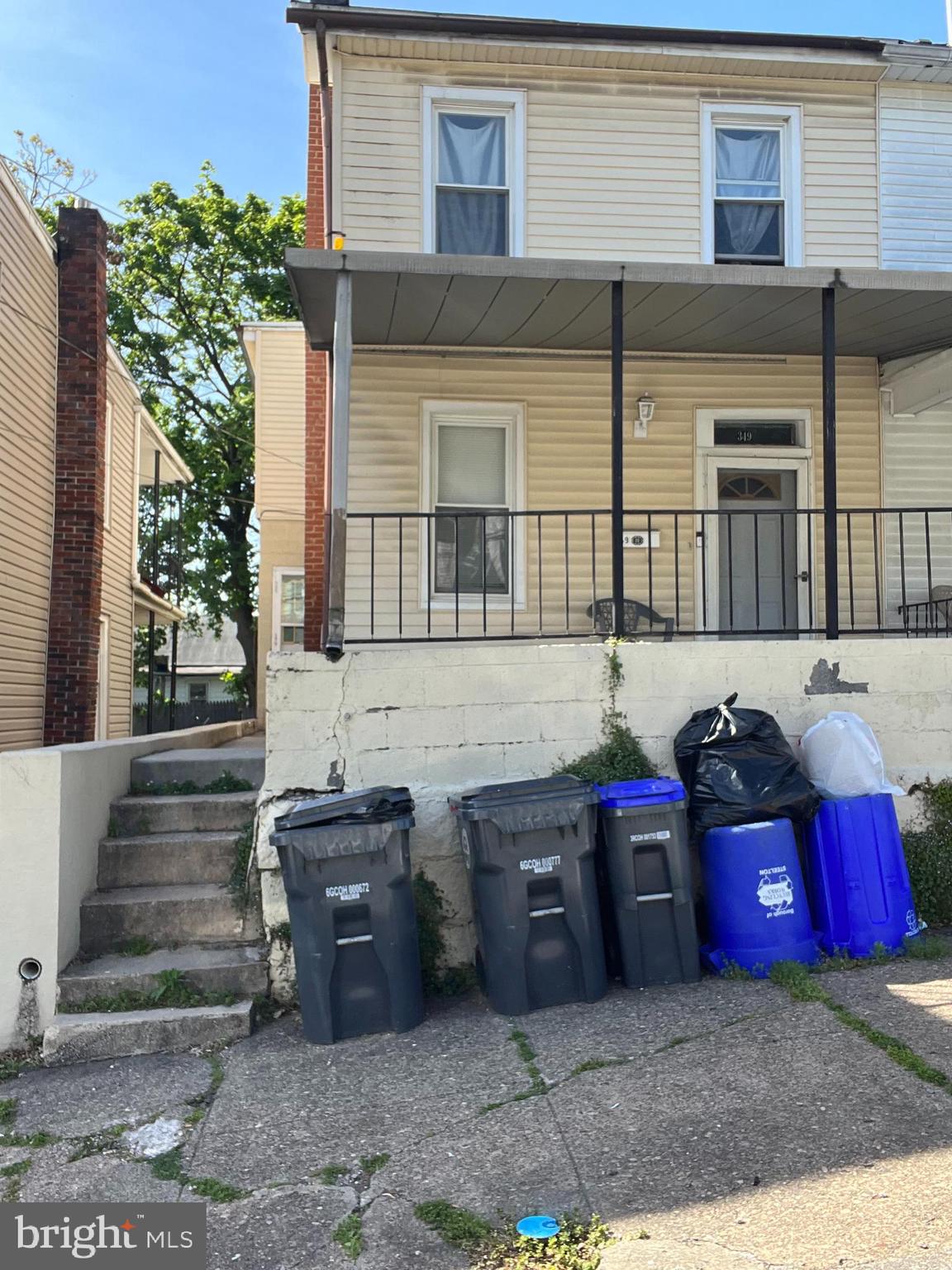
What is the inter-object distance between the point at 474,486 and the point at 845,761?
14.2ft

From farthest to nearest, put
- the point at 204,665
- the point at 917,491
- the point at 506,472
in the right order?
1. the point at 204,665
2. the point at 917,491
3. the point at 506,472

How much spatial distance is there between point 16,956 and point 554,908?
2.62 metres

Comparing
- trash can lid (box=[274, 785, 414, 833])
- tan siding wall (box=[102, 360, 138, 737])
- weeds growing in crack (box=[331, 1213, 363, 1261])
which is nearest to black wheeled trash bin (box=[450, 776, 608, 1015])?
trash can lid (box=[274, 785, 414, 833])

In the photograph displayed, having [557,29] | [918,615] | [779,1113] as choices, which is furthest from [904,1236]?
[557,29]

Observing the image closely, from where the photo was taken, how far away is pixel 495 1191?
3473mm

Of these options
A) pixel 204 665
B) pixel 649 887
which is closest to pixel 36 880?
pixel 649 887

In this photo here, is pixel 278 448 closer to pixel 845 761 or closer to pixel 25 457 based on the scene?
pixel 25 457

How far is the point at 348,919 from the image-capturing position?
500 cm

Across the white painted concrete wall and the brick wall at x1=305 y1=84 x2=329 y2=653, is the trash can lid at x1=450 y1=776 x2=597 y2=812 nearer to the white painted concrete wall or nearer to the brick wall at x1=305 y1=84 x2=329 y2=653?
the white painted concrete wall

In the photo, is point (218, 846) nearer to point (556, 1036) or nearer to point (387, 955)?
point (387, 955)

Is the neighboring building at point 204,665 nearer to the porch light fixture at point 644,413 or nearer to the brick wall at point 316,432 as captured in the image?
the brick wall at point 316,432

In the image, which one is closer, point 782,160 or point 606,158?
point 606,158

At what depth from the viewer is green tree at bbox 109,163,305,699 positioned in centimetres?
2592

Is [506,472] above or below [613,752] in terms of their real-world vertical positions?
above
